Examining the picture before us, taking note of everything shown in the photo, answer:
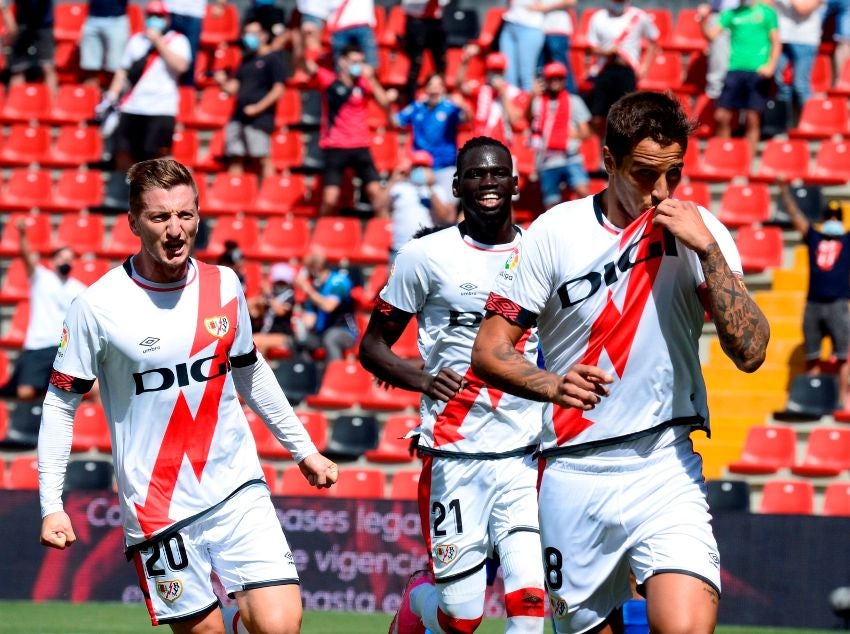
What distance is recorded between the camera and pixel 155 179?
5.89 metres

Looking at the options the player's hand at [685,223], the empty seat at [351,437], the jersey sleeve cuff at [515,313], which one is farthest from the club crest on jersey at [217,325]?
the empty seat at [351,437]

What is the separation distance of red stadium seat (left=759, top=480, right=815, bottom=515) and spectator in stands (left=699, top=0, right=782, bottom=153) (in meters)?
5.38

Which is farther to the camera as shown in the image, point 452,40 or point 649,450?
point 452,40

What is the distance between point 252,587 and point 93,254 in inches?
433

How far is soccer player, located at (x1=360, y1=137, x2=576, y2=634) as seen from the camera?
6.98 meters

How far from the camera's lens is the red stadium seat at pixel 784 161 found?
654 inches

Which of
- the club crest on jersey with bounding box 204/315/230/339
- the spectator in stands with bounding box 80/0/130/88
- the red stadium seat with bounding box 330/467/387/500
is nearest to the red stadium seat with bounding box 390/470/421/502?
the red stadium seat with bounding box 330/467/387/500

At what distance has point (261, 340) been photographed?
46.4 ft

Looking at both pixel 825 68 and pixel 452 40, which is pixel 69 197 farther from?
pixel 825 68

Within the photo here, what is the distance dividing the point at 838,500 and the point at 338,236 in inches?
239

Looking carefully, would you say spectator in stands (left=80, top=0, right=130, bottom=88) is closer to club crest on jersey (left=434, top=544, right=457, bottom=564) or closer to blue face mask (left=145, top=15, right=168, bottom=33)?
blue face mask (left=145, top=15, right=168, bottom=33)

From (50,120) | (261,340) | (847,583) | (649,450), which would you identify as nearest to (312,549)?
(261,340)

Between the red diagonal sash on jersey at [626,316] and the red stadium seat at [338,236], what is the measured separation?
35.7 ft

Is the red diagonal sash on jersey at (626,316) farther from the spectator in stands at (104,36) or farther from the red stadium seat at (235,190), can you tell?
the spectator in stands at (104,36)
